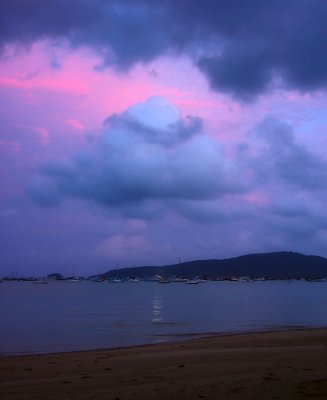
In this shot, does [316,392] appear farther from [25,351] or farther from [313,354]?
[25,351]

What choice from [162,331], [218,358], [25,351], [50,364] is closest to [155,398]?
[218,358]

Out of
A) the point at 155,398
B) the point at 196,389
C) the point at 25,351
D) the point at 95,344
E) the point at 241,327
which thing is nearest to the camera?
the point at 155,398

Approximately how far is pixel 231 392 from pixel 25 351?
17.2m

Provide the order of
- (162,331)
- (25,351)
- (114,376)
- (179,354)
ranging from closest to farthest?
1. (114,376)
2. (179,354)
3. (25,351)
4. (162,331)

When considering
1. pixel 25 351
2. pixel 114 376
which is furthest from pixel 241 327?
pixel 114 376

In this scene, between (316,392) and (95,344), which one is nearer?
(316,392)

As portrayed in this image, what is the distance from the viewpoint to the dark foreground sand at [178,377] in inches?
453

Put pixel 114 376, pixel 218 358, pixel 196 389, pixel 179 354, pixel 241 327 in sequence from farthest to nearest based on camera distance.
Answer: pixel 241 327, pixel 179 354, pixel 218 358, pixel 114 376, pixel 196 389

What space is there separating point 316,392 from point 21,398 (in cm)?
647

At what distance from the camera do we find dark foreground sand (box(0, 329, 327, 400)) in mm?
11508

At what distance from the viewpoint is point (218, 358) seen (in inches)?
701

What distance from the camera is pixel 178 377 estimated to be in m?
13.6

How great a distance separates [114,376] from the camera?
14102 millimetres

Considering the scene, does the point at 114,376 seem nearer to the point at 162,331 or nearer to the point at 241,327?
the point at 162,331
